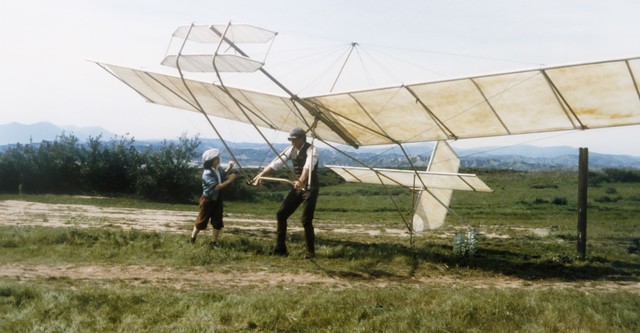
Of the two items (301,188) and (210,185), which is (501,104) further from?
(210,185)

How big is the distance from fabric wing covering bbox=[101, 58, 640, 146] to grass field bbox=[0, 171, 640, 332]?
2906mm

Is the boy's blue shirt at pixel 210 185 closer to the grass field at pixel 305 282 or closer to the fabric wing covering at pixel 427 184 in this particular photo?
the grass field at pixel 305 282

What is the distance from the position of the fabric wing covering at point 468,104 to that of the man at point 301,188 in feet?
3.28

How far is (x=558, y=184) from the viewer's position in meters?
46.2

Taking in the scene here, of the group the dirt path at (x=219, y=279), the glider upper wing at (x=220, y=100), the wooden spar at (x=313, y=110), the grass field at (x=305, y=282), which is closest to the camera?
the grass field at (x=305, y=282)

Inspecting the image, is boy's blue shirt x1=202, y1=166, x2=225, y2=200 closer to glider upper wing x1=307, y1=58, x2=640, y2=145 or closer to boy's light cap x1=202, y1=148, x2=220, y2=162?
boy's light cap x1=202, y1=148, x2=220, y2=162

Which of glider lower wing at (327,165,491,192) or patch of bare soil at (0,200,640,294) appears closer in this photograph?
patch of bare soil at (0,200,640,294)

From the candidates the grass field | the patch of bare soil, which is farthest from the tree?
the patch of bare soil

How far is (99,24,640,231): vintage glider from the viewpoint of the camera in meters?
8.57

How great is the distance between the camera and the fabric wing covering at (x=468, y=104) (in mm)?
8477

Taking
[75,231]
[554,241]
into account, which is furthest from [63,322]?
[554,241]

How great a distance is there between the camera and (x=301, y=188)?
31.2 feet

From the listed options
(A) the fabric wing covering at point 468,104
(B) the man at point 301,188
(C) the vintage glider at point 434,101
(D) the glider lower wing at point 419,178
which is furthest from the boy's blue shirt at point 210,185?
(D) the glider lower wing at point 419,178

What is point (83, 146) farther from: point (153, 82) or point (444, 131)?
point (444, 131)
